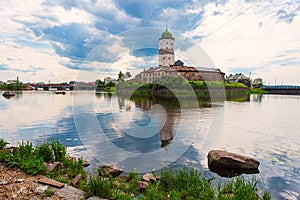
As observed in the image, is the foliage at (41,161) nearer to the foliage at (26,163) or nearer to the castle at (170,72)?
the foliage at (26,163)

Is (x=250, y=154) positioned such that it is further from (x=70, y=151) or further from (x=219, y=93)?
(x=219, y=93)

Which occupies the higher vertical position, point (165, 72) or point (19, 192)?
point (165, 72)

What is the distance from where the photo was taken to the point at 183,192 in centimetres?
779

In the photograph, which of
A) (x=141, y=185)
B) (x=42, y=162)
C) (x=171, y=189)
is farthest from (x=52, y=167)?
(x=171, y=189)

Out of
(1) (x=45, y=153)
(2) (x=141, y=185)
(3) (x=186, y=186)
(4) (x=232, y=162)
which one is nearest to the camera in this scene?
(3) (x=186, y=186)

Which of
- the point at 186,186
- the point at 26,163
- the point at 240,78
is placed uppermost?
the point at 240,78

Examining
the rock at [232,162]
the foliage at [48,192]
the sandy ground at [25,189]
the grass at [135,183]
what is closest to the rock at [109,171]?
the grass at [135,183]

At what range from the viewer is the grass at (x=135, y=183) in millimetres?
6957

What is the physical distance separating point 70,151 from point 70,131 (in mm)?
6814

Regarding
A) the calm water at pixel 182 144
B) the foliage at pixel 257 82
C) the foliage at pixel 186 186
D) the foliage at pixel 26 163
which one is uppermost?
the foliage at pixel 257 82

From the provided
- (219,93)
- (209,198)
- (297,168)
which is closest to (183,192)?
(209,198)

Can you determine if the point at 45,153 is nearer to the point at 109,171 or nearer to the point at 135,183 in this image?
the point at 109,171

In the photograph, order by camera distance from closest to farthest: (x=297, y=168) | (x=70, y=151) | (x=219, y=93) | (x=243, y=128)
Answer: (x=297, y=168)
(x=70, y=151)
(x=243, y=128)
(x=219, y=93)

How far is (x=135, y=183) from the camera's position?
346 inches
